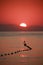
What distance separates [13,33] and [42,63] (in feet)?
55.0

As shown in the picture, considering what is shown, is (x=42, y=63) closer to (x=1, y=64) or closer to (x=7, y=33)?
(x=1, y=64)

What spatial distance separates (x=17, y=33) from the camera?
63.6 feet

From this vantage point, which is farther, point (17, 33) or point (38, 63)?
point (17, 33)

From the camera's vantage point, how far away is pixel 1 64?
3924mm

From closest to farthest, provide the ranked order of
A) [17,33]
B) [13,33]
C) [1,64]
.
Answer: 1. [1,64]
2. [17,33]
3. [13,33]

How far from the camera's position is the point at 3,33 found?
1991 cm

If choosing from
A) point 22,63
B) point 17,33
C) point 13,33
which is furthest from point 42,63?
point 13,33

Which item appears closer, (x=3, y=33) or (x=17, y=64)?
(x=17, y=64)

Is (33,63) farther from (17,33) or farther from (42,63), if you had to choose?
(17,33)

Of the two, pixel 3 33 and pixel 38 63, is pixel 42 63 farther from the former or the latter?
pixel 3 33

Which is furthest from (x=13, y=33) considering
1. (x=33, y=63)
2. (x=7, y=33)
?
(x=33, y=63)

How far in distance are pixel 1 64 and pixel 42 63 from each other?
818 millimetres

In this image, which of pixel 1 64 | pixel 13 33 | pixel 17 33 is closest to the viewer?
pixel 1 64

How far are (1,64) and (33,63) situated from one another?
0.66 m
